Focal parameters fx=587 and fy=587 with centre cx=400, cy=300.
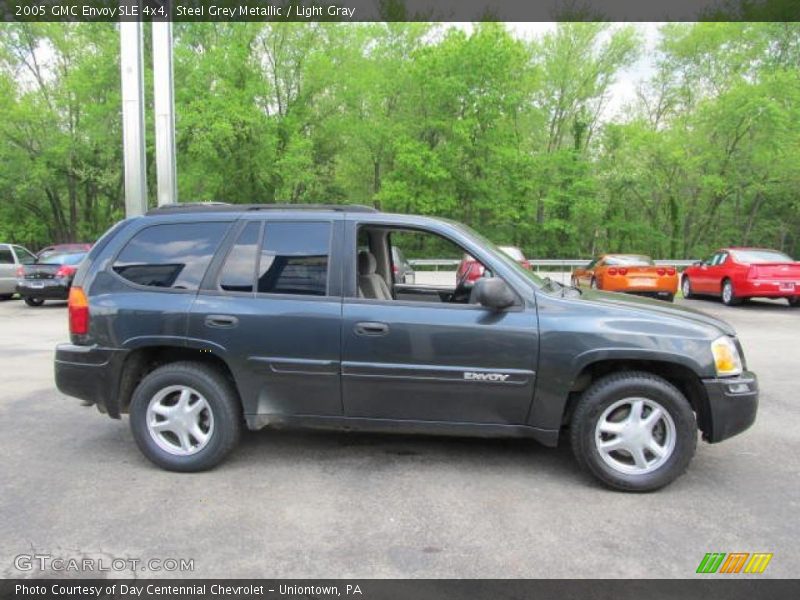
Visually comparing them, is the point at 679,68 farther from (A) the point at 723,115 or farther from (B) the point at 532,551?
(B) the point at 532,551

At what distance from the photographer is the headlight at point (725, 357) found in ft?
12.4

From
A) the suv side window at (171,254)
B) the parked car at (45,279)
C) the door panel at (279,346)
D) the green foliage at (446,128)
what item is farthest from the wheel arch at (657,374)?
the green foliage at (446,128)

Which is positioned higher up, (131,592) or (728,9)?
(728,9)

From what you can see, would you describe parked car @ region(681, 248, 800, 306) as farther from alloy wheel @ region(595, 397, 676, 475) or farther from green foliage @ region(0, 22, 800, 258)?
green foliage @ region(0, 22, 800, 258)

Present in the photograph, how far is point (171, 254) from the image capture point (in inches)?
168

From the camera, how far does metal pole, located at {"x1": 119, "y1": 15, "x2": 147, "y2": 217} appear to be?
1090 cm

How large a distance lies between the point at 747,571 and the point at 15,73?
39456 mm

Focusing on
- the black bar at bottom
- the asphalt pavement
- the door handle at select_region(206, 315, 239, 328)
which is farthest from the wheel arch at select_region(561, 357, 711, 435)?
the door handle at select_region(206, 315, 239, 328)

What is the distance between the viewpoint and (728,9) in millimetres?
31812

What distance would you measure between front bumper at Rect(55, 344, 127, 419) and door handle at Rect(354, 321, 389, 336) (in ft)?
5.61

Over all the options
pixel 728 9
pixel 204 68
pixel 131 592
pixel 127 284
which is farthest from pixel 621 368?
pixel 728 9

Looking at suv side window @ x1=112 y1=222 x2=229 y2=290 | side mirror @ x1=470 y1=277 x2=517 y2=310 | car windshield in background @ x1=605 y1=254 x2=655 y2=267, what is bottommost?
car windshield in background @ x1=605 y1=254 x2=655 y2=267

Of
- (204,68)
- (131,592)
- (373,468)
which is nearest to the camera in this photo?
(131,592)

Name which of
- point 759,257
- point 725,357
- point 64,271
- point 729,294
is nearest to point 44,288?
point 64,271
